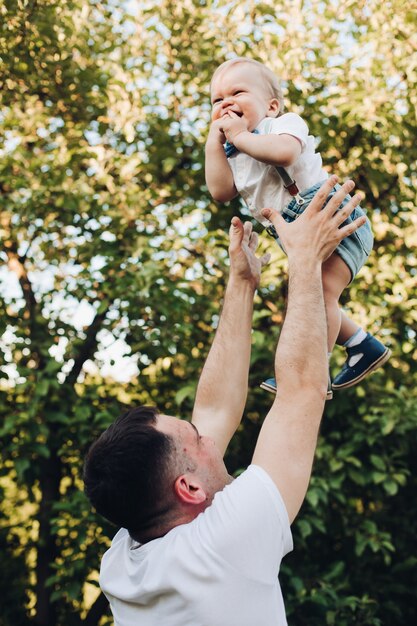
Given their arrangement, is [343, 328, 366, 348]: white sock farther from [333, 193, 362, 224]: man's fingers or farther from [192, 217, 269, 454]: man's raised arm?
[333, 193, 362, 224]: man's fingers

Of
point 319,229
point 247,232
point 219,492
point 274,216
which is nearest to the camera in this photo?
point 219,492

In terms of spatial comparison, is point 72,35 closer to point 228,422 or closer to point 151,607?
point 228,422

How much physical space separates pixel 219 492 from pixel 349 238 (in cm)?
79

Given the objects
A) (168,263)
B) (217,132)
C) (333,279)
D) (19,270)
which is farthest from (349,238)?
(19,270)

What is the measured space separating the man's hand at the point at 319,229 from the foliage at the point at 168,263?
7.16 ft

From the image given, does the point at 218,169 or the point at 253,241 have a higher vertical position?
the point at 218,169

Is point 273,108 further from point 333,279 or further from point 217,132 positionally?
point 333,279

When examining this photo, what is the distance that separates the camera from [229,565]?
1648 millimetres

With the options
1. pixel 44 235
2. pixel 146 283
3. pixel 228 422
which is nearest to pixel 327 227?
pixel 228 422

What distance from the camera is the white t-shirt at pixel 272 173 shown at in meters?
2.07

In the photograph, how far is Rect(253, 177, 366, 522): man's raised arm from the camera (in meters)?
1.72

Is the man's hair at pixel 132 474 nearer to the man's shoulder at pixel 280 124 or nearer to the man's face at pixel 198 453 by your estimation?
the man's face at pixel 198 453

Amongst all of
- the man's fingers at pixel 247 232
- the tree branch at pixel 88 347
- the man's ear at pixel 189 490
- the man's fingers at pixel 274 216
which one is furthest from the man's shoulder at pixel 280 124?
the tree branch at pixel 88 347

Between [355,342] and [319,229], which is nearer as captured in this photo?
[319,229]
